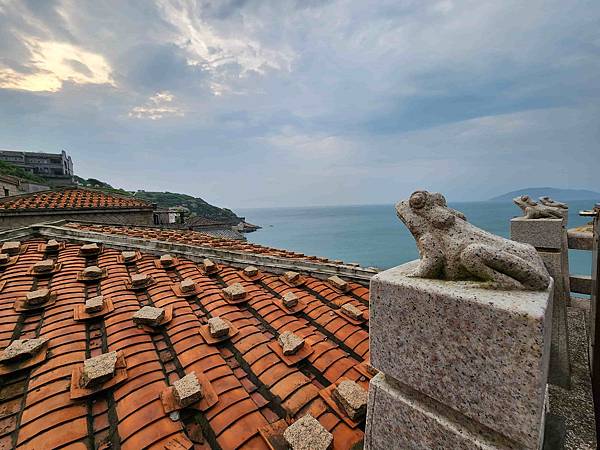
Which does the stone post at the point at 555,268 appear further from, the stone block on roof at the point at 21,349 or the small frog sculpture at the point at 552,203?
the stone block on roof at the point at 21,349

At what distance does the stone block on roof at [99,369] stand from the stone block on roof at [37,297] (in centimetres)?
195

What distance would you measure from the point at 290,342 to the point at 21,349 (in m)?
3.42

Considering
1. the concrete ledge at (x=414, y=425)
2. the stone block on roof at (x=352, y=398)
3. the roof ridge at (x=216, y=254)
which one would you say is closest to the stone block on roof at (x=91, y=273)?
the roof ridge at (x=216, y=254)

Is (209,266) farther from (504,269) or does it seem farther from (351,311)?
(504,269)

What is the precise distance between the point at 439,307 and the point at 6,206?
18809 millimetres

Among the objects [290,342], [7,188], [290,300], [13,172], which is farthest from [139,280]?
[13,172]

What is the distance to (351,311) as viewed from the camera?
5.04m

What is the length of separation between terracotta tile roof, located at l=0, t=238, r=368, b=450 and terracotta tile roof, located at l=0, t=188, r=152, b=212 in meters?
10.2

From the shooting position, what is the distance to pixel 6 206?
1300 cm

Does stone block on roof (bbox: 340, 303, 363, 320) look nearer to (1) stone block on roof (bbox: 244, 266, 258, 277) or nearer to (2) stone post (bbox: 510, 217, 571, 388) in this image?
(1) stone block on roof (bbox: 244, 266, 258, 277)

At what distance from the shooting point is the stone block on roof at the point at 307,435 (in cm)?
262

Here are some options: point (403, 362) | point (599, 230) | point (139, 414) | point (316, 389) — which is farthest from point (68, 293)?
point (599, 230)

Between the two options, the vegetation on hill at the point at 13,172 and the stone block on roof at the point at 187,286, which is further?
the vegetation on hill at the point at 13,172

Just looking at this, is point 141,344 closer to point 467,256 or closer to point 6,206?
point 467,256
